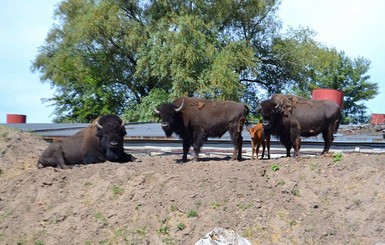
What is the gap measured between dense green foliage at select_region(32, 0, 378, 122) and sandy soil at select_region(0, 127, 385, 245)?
23.0m

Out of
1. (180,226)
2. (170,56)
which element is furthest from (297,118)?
(170,56)

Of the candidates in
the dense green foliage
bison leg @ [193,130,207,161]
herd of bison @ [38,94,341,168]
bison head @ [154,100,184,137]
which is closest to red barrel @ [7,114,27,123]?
the dense green foliage

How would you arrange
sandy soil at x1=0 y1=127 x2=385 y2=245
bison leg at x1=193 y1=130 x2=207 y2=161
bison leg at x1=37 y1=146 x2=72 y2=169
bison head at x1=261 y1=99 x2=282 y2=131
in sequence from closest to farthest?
sandy soil at x1=0 y1=127 x2=385 y2=245 → bison head at x1=261 y1=99 x2=282 y2=131 → bison leg at x1=193 y1=130 x2=207 y2=161 → bison leg at x1=37 y1=146 x2=72 y2=169

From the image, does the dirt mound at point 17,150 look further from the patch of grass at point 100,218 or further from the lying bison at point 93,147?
the patch of grass at point 100,218

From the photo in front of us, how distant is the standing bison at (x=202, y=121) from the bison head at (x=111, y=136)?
4.92ft

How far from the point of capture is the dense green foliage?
40062mm

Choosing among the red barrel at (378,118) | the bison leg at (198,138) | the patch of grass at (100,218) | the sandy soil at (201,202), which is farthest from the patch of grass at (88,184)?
the red barrel at (378,118)

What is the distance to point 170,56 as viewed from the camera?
40094 millimetres

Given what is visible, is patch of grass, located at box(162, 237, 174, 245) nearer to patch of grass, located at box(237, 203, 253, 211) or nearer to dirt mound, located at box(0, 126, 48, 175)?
patch of grass, located at box(237, 203, 253, 211)

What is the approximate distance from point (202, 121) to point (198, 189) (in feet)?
11.0

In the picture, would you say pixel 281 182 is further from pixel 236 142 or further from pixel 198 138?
pixel 198 138

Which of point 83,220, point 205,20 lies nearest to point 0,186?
point 83,220

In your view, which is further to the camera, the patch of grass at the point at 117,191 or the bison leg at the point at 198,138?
the bison leg at the point at 198,138

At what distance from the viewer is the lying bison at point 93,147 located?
17859mm
